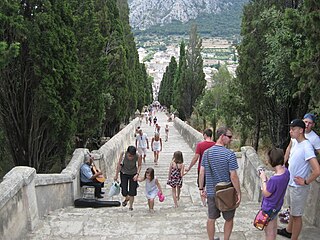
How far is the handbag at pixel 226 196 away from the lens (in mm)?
4523

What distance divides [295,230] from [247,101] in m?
7.35

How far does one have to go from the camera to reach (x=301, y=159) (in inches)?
184

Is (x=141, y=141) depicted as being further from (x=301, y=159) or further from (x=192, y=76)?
(x=192, y=76)

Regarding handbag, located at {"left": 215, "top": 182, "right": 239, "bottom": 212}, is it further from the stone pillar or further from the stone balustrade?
the stone pillar

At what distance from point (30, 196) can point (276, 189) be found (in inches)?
140

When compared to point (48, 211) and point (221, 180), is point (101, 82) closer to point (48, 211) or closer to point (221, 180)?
point (48, 211)

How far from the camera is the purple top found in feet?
14.0

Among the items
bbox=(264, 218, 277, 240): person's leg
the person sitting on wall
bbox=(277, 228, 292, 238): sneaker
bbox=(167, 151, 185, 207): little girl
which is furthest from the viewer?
the person sitting on wall

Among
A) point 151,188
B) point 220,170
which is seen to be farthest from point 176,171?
point 220,170

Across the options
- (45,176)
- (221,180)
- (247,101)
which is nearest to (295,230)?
(221,180)

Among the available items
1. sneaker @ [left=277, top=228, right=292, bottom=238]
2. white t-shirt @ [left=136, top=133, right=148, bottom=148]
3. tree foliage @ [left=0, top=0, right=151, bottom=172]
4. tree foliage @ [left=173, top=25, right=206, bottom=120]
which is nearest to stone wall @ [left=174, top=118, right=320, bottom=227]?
sneaker @ [left=277, top=228, right=292, bottom=238]

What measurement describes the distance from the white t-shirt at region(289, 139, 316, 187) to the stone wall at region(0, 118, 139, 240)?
11.9 ft

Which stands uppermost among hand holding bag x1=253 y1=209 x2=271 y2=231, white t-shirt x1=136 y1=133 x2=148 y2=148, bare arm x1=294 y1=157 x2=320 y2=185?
bare arm x1=294 y1=157 x2=320 y2=185

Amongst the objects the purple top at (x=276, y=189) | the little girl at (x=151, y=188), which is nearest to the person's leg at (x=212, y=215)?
the purple top at (x=276, y=189)
